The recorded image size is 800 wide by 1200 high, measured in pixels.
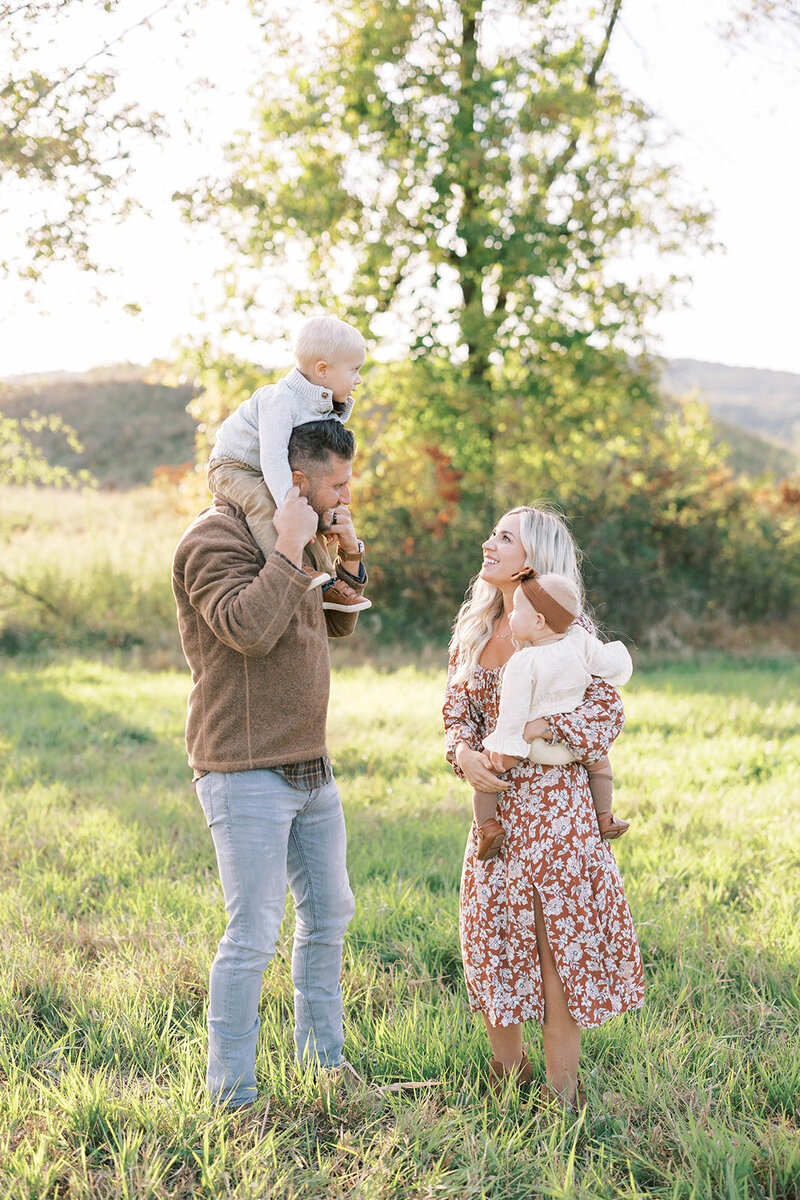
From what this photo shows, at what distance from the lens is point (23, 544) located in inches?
617

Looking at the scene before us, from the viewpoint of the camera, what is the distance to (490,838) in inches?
105

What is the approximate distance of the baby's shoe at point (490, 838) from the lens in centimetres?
268

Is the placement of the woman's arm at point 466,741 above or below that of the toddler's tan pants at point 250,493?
below

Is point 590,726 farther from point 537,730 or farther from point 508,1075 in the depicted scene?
point 508,1075

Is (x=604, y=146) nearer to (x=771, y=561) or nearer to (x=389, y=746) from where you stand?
(x=771, y=561)

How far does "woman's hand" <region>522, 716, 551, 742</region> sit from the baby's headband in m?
0.26

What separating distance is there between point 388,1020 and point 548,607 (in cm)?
156

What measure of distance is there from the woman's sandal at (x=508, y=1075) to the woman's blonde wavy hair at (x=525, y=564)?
45.8 inches

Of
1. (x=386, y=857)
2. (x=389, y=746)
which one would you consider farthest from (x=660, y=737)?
(x=386, y=857)

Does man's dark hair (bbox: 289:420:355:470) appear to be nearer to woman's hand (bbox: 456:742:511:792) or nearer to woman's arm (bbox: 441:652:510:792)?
woman's arm (bbox: 441:652:510:792)

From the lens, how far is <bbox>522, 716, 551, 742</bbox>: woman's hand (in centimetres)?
267

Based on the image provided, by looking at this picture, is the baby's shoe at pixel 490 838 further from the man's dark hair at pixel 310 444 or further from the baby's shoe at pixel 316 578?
the man's dark hair at pixel 310 444

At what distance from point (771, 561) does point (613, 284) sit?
17.0 feet

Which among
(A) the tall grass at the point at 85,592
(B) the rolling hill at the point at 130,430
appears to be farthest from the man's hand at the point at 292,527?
(B) the rolling hill at the point at 130,430
